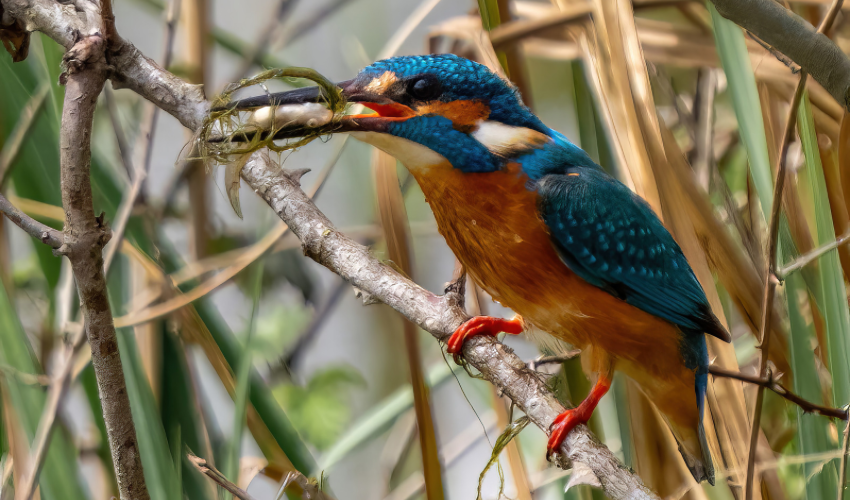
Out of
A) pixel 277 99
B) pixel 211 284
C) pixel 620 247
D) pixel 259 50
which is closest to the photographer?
pixel 277 99

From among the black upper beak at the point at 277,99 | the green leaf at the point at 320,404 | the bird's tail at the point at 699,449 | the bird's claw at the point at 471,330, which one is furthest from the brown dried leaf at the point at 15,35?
the bird's tail at the point at 699,449

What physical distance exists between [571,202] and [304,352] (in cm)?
125

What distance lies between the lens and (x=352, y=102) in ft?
3.31

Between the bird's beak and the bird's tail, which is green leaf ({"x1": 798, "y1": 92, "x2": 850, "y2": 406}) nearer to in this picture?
the bird's tail

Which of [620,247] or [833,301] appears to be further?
[620,247]

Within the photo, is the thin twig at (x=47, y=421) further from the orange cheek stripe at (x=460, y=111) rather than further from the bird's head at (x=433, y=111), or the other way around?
the orange cheek stripe at (x=460, y=111)

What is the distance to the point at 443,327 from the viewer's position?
1.14 meters

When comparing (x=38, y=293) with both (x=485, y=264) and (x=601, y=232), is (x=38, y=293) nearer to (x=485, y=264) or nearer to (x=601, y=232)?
(x=485, y=264)

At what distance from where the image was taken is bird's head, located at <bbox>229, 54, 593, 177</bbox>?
975 millimetres

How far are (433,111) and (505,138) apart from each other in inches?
5.6

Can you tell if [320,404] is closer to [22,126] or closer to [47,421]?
[47,421]

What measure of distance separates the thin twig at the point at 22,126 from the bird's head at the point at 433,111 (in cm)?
56

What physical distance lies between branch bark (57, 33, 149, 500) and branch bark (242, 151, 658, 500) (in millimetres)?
383

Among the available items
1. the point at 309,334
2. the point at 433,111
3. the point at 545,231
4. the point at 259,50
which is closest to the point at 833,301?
the point at 545,231
